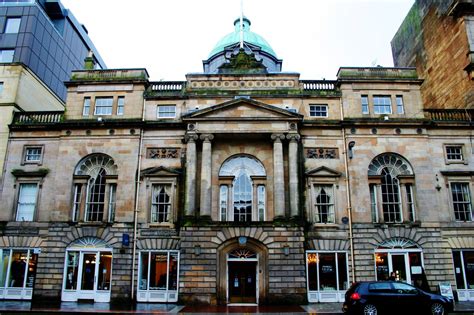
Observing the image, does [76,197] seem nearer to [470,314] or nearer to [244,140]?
[244,140]

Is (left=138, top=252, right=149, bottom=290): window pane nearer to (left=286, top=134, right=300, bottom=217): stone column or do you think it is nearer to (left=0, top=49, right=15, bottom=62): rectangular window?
(left=286, top=134, right=300, bottom=217): stone column

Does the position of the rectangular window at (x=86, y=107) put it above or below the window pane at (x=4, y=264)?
above

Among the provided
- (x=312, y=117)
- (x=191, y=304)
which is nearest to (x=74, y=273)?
(x=191, y=304)

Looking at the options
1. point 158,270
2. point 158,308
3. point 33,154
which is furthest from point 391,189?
point 33,154

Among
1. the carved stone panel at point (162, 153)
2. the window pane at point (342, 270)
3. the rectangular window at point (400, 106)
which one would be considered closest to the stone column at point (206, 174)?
the carved stone panel at point (162, 153)

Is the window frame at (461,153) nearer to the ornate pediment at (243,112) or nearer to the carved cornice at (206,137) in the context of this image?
the ornate pediment at (243,112)

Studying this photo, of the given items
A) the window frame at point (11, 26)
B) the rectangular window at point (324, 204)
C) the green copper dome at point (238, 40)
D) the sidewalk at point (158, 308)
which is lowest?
the sidewalk at point (158, 308)

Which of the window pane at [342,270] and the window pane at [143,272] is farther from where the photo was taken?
the window pane at [143,272]

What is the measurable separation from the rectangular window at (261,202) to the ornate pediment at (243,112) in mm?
4709

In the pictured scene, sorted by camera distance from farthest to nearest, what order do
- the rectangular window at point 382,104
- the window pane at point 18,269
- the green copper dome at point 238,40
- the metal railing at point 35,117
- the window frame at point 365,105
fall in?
the green copper dome at point 238,40, the metal railing at point 35,117, the rectangular window at point 382,104, the window frame at point 365,105, the window pane at point 18,269

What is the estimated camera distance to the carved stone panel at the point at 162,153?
26844 mm

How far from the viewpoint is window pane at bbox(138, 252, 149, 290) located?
2466 centimetres

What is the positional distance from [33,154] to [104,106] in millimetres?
6008

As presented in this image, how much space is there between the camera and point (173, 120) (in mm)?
27547
